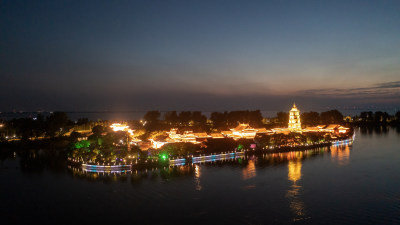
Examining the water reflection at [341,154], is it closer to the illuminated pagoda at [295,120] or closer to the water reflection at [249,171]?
the water reflection at [249,171]

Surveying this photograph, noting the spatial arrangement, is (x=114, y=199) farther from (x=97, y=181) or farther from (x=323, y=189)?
(x=323, y=189)

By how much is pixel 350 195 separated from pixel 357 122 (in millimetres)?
48819

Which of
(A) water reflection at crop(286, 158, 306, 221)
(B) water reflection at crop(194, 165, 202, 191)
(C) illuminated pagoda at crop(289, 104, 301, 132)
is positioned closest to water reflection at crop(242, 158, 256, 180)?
(A) water reflection at crop(286, 158, 306, 221)

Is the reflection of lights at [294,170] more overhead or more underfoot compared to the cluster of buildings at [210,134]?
more underfoot

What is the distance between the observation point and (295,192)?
13.5 meters

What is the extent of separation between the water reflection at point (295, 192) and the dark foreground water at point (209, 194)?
0.04 m

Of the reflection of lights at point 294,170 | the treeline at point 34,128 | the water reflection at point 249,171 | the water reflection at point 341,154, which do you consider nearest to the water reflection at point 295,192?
the reflection of lights at point 294,170

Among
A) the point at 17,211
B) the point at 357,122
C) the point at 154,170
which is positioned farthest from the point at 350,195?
the point at 357,122

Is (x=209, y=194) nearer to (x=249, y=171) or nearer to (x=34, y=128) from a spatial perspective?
(x=249, y=171)

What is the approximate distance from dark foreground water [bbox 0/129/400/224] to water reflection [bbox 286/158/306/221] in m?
0.04

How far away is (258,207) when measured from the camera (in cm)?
1170

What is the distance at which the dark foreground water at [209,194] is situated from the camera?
10.8 meters

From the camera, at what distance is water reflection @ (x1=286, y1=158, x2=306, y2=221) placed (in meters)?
11.1

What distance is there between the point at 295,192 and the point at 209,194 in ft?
12.5
